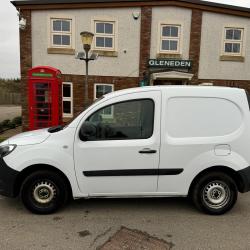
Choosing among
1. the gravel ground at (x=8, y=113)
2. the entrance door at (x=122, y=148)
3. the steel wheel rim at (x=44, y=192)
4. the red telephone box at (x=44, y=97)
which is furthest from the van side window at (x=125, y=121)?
the gravel ground at (x=8, y=113)

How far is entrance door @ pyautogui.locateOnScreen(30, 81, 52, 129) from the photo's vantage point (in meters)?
8.09

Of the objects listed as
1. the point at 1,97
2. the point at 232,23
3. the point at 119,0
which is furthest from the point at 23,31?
the point at 1,97

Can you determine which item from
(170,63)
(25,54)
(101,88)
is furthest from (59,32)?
(170,63)

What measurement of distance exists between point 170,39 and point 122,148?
9.32 meters

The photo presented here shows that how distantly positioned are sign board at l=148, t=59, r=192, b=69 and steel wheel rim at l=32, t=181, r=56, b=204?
8.88 meters

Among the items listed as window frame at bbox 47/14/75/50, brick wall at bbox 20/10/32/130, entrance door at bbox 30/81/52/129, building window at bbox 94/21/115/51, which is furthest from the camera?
building window at bbox 94/21/115/51

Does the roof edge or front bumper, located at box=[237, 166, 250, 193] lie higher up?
the roof edge

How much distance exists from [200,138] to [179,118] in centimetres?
44

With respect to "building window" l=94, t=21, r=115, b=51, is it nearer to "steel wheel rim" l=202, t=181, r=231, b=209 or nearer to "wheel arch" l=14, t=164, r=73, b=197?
"wheel arch" l=14, t=164, r=73, b=197

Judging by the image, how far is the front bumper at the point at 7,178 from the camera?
12.4 feet

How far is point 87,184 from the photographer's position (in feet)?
12.7

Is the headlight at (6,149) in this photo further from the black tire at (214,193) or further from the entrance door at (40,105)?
the entrance door at (40,105)

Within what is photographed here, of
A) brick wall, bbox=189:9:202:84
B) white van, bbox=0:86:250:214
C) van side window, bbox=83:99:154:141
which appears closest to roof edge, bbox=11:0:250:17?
brick wall, bbox=189:9:202:84

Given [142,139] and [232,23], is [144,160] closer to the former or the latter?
[142,139]
